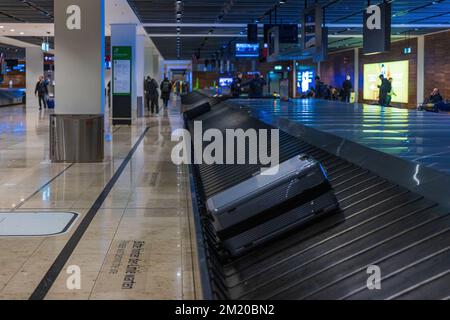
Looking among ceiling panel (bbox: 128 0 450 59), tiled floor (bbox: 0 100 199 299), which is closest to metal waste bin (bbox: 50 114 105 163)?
tiled floor (bbox: 0 100 199 299)

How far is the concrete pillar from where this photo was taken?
12703 mm

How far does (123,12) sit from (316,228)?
18.7 m

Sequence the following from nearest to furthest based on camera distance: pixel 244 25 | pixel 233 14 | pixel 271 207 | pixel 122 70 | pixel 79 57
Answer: pixel 271 207 → pixel 79 57 → pixel 122 70 → pixel 233 14 → pixel 244 25

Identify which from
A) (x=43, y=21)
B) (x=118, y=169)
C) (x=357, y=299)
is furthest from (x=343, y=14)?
(x=357, y=299)

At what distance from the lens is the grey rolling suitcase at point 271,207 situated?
4863 mm

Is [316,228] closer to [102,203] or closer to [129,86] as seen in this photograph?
[102,203]

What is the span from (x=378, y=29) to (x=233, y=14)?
33.2 feet

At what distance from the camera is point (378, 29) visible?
48.2 ft

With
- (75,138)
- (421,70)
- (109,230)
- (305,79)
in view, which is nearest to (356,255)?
(109,230)

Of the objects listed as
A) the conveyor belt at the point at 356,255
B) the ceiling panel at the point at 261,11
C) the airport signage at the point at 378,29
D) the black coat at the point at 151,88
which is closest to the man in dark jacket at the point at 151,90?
the black coat at the point at 151,88

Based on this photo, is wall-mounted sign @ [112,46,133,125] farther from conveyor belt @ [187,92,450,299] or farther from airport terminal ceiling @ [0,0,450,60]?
conveyor belt @ [187,92,450,299]

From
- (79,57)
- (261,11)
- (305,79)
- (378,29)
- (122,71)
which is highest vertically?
(261,11)

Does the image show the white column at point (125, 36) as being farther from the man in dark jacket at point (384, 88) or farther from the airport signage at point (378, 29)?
the airport signage at point (378, 29)

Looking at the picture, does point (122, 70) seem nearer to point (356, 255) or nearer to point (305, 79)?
point (356, 255)
